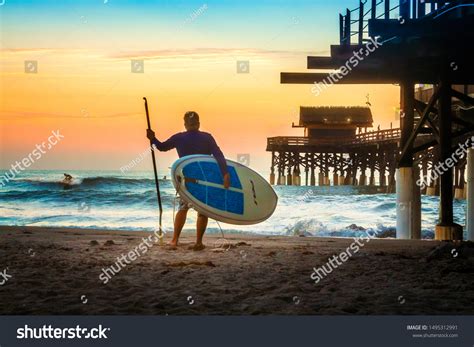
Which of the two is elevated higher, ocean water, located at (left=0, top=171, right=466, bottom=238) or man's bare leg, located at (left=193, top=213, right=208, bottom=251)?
man's bare leg, located at (left=193, top=213, right=208, bottom=251)

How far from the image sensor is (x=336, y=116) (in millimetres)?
56594

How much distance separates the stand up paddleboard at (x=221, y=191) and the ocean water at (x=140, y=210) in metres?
9.78

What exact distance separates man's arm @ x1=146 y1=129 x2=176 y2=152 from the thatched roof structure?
47.6 meters

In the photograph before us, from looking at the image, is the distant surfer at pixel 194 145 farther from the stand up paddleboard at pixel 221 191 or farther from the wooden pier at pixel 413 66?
the wooden pier at pixel 413 66

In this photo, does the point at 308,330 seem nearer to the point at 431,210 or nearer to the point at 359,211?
the point at 359,211

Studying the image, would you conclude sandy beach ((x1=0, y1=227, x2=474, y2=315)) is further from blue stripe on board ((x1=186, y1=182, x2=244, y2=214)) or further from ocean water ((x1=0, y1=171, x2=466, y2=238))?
ocean water ((x1=0, y1=171, x2=466, y2=238))

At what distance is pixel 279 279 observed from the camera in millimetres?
6742

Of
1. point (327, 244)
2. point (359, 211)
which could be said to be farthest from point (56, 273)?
point (359, 211)

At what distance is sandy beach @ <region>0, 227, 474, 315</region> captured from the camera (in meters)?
5.54

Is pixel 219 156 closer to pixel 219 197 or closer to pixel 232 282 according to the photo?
pixel 219 197

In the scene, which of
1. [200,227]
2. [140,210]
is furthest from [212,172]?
[140,210]

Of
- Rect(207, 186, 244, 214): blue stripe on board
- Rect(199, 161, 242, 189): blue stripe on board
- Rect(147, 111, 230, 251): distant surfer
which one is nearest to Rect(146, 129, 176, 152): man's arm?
Rect(147, 111, 230, 251): distant surfer

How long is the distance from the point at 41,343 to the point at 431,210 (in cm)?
2878

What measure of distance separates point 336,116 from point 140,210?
28540mm
